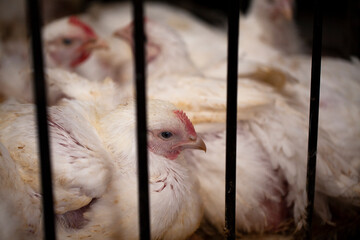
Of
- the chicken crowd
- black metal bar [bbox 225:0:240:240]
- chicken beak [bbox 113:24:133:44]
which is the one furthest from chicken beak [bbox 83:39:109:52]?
black metal bar [bbox 225:0:240:240]

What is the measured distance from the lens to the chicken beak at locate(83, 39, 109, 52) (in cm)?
211

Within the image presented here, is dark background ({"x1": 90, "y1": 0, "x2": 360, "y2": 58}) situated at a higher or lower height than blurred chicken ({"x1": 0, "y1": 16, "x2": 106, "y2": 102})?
higher

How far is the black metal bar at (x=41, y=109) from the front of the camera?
2.21ft

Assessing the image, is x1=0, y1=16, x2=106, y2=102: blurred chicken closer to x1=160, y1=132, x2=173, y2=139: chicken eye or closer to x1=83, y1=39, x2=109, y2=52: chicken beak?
x1=83, y1=39, x2=109, y2=52: chicken beak

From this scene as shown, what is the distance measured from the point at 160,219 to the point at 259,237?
1.32 ft

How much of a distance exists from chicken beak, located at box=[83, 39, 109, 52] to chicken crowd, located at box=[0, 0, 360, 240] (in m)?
0.34

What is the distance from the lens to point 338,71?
1.69m

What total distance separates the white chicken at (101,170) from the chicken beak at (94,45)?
1075mm

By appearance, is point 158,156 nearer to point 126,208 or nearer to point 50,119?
point 126,208

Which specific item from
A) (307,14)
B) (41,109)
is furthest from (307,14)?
(41,109)

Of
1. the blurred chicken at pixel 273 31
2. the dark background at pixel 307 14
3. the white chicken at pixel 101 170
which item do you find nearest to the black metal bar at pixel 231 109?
the white chicken at pixel 101 170

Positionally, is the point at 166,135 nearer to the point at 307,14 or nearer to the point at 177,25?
the point at 177,25

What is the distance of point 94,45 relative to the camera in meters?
2.12

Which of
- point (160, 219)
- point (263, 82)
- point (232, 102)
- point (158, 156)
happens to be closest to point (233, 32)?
point (232, 102)
